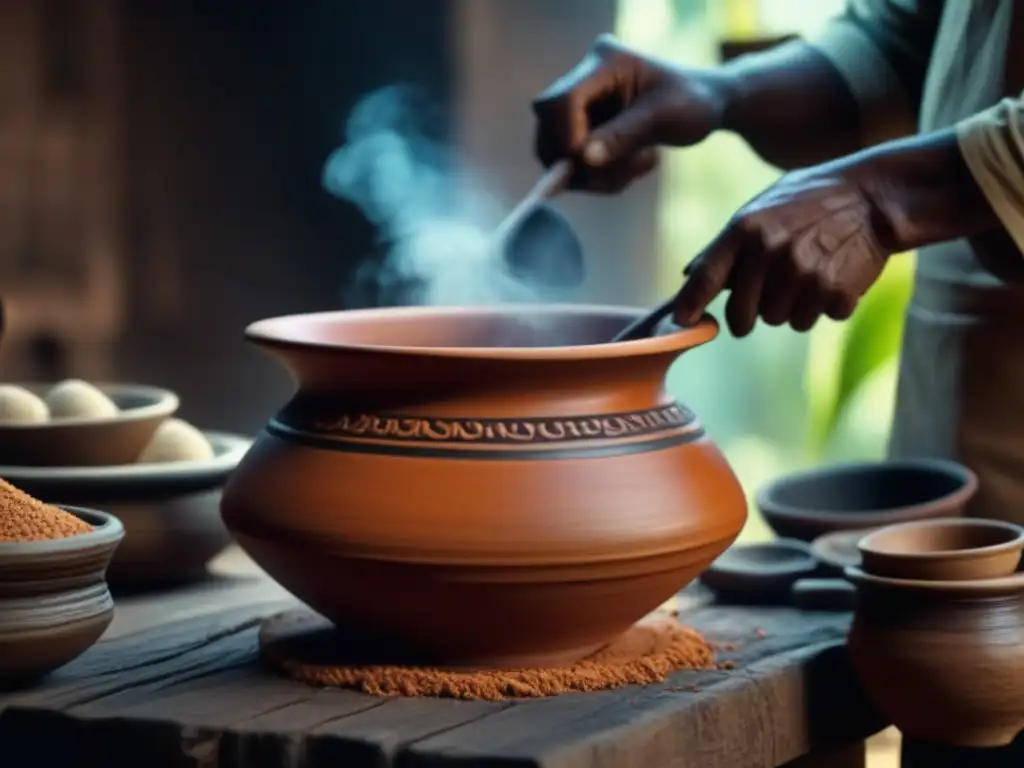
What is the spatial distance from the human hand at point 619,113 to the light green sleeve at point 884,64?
0.68 ft

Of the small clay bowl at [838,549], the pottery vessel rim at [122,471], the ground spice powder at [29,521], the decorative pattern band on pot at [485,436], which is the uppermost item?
the decorative pattern band on pot at [485,436]

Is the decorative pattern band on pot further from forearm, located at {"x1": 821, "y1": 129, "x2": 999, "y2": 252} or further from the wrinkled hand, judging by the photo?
forearm, located at {"x1": 821, "y1": 129, "x2": 999, "y2": 252}

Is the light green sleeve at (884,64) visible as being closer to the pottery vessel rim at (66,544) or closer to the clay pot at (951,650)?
the clay pot at (951,650)

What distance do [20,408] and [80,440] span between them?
9cm

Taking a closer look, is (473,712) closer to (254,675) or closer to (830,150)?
(254,675)

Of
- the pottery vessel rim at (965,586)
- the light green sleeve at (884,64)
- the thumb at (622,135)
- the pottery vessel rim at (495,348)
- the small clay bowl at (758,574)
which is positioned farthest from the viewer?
the light green sleeve at (884,64)

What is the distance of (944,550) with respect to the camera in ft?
6.07

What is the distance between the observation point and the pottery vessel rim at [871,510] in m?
2.11

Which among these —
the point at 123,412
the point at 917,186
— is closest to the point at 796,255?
the point at 917,186

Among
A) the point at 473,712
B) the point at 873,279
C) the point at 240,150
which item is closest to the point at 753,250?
the point at 873,279

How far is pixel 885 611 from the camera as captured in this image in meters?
1.72

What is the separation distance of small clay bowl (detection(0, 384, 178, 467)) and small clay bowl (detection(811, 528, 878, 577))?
2.73 feet

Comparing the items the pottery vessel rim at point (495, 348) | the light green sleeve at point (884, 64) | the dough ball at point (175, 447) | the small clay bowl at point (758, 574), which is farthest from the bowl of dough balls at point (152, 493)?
the light green sleeve at point (884, 64)

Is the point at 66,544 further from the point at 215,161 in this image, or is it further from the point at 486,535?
the point at 215,161
